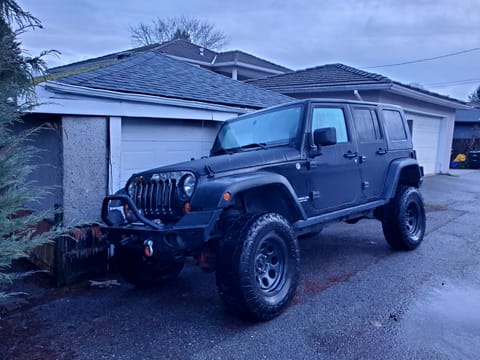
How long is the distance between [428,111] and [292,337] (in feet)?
47.8

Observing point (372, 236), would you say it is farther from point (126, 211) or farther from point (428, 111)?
point (428, 111)

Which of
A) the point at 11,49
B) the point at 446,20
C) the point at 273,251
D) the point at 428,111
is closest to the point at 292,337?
the point at 273,251

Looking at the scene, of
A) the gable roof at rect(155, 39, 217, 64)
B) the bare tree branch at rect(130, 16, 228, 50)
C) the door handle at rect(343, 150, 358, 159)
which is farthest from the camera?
the bare tree branch at rect(130, 16, 228, 50)

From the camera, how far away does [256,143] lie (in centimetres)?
467

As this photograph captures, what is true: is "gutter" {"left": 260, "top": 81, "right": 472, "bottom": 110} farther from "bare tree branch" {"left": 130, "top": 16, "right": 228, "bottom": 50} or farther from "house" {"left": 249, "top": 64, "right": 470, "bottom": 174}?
"bare tree branch" {"left": 130, "top": 16, "right": 228, "bottom": 50}

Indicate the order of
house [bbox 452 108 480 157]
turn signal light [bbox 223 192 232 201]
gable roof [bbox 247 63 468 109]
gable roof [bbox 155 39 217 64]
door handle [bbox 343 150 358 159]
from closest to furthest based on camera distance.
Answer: turn signal light [bbox 223 192 232 201], door handle [bbox 343 150 358 159], gable roof [bbox 247 63 468 109], gable roof [bbox 155 39 217 64], house [bbox 452 108 480 157]

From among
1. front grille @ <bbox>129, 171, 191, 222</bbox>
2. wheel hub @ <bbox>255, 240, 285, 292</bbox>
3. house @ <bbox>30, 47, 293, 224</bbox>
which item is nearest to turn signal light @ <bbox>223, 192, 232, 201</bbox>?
front grille @ <bbox>129, 171, 191, 222</bbox>

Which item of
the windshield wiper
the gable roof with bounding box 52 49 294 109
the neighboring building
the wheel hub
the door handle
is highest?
the neighboring building

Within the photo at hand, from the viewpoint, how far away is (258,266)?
368 cm

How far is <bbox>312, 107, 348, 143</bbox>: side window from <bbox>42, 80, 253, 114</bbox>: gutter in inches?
96.3

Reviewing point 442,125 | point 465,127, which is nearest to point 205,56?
point 442,125

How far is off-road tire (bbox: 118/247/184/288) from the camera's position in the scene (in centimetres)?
432

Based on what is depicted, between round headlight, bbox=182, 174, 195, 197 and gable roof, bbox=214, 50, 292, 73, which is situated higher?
gable roof, bbox=214, 50, 292, 73

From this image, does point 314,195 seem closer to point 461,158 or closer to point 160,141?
point 160,141
